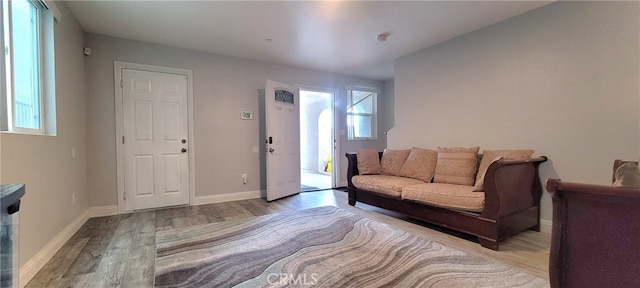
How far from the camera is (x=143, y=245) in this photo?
94.0 inches

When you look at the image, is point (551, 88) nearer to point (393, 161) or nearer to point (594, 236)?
point (393, 161)

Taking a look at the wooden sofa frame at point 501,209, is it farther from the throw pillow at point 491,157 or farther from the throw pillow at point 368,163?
the throw pillow at point 368,163

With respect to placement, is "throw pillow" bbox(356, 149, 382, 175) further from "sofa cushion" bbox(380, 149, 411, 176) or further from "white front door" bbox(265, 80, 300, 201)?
"white front door" bbox(265, 80, 300, 201)

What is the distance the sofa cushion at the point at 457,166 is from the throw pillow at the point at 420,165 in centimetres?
11

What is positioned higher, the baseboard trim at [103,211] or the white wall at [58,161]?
the white wall at [58,161]

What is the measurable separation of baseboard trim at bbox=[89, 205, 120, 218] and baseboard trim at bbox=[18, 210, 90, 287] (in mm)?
359

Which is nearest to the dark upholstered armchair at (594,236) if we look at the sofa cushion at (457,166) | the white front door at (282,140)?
the sofa cushion at (457,166)

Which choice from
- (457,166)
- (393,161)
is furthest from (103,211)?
(457,166)

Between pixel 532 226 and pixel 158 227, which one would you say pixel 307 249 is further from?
pixel 532 226

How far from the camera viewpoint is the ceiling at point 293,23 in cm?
262

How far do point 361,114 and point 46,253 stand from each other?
16.3 feet

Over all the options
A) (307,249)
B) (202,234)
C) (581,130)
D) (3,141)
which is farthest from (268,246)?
(581,130)

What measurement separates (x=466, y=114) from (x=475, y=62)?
64 cm

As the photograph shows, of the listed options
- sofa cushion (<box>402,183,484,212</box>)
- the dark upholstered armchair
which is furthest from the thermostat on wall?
the dark upholstered armchair
